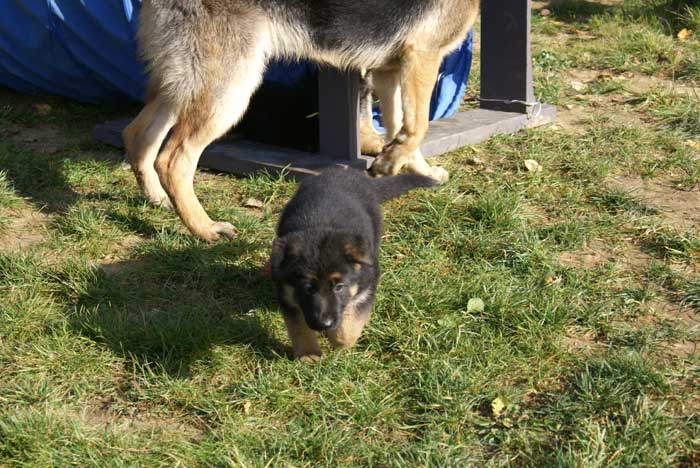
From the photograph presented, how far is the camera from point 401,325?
3510 millimetres

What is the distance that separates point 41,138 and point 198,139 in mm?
2375

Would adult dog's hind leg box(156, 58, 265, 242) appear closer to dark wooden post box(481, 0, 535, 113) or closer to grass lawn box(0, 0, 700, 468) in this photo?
grass lawn box(0, 0, 700, 468)

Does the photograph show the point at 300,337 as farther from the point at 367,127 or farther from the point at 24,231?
the point at 367,127

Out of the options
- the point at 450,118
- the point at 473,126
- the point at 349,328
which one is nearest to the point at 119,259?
the point at 349,328

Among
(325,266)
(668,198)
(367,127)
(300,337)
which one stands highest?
(325,266)

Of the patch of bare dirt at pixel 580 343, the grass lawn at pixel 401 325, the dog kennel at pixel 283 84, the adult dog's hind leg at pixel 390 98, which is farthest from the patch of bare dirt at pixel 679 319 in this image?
the dog kennel at pixel 283 84

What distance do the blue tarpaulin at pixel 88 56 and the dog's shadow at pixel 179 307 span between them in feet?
7.30

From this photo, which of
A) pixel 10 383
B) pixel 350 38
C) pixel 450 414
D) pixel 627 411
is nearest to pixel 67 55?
pixel 350 38

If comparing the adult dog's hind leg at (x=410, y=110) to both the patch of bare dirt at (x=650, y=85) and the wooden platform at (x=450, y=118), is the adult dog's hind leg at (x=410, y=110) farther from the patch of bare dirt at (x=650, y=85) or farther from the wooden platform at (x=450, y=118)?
the patch of bare dirt at (x=650, y=85)

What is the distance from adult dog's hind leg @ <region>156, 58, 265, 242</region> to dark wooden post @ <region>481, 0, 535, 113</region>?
2.35m

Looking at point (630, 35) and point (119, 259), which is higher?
point (119, 259)

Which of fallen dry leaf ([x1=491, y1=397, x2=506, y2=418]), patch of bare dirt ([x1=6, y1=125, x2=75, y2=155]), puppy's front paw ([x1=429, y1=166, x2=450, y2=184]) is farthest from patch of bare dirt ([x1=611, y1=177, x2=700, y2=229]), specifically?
patch of bare dirt ([x1=6, y1=125, x2=75, y2=155])

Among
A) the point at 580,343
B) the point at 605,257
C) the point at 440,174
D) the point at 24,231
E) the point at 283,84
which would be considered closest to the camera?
the point at 580,343

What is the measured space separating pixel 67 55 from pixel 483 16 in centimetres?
328
